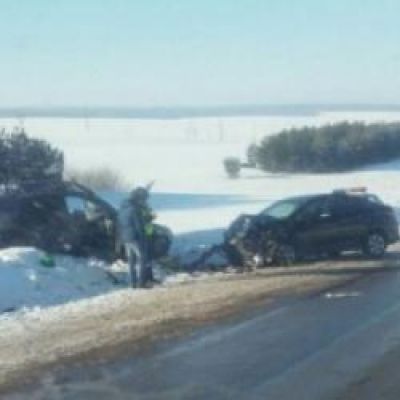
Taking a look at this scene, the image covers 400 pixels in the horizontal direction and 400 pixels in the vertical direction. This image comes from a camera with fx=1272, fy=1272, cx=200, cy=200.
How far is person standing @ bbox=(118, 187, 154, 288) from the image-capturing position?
21375 mm

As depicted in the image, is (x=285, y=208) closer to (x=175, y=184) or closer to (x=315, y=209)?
(x=315, y=209)

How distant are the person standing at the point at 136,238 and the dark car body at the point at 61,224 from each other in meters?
2.81

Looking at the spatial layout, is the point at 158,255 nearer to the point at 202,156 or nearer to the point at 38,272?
the point at 38,272

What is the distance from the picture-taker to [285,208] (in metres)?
27.0


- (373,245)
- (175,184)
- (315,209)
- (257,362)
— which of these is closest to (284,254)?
(315,209)

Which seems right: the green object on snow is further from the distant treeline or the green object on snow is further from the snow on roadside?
the distant treeline

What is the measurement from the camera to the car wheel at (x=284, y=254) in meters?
25.6

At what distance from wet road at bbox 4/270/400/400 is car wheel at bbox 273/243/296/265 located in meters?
8.21

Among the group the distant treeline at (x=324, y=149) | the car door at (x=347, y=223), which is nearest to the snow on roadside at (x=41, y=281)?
the car door at (x=347, y=223)

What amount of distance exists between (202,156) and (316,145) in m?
18.1

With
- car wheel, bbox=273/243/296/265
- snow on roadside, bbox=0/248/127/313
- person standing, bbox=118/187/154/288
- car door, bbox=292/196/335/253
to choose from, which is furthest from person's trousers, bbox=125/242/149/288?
car door, bbox=292/196/335/253

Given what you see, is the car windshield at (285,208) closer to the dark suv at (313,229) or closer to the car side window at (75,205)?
the dark suv at (313,229)

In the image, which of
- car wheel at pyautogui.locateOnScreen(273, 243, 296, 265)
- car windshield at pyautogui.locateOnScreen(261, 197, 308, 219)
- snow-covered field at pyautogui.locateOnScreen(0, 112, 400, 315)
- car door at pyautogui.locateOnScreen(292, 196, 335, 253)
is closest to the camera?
snow-covered field at pyautogui.locateOnScreen(0, 112, 400, 315)

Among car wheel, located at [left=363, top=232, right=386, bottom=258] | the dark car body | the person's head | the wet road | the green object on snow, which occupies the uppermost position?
the person's head
